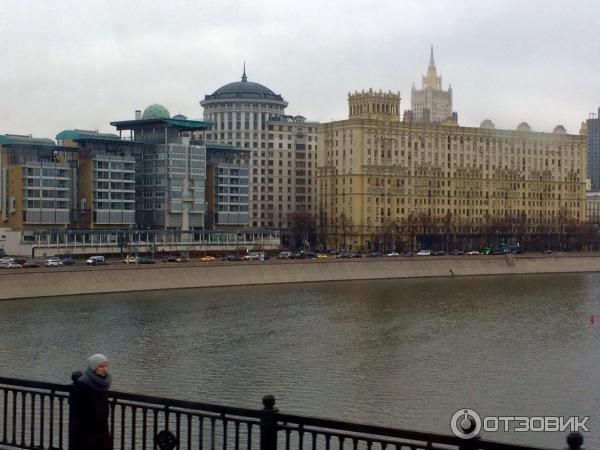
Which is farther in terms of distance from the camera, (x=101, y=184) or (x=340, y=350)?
(x=101, y=184)

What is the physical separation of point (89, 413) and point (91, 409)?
0.18 ft

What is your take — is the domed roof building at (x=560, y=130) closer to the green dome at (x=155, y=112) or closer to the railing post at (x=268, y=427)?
the green dome at (x=155, y=112)

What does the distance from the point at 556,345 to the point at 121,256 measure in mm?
66124

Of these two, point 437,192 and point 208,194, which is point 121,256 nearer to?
point 208,194

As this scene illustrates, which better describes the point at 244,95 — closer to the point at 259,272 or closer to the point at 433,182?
the point at 433,182

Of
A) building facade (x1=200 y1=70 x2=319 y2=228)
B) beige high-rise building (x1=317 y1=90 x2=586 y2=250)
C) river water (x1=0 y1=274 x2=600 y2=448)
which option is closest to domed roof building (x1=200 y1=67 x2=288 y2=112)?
building facade (x1=200 y1=70 x2=319 y2=228)

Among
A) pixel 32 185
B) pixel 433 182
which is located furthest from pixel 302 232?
pixel 32 185

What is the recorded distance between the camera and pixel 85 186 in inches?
4181

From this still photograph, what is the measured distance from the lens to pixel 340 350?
4047 cm

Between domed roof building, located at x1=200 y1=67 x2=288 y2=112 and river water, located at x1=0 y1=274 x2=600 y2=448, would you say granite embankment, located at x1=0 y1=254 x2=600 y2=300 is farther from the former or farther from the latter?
domed roof building, located at x1=200 y1=67 x2=288 y2=112

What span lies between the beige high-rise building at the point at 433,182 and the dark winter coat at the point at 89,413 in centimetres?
11939

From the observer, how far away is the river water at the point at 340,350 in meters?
29.0

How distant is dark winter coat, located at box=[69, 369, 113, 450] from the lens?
35.3 feet

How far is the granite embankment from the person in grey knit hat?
54035 millimetres
